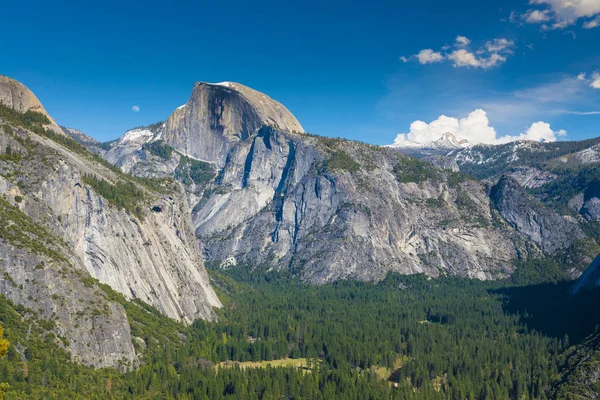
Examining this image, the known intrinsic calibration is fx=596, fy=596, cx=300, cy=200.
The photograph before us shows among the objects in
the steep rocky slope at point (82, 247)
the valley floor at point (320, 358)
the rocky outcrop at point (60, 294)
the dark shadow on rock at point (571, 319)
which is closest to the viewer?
the valley floor at point (320, 358)

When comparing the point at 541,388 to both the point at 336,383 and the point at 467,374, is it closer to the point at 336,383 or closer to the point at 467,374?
the point at 467,374

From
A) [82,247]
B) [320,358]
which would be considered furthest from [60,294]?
[320,358]

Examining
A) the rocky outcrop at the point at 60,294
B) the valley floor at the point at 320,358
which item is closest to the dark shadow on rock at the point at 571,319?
the valley floor at the point at 320,358

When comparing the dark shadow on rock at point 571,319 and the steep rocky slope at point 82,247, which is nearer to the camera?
the steep rocky slope at point 82,247

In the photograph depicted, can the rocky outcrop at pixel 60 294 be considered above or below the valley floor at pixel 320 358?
above

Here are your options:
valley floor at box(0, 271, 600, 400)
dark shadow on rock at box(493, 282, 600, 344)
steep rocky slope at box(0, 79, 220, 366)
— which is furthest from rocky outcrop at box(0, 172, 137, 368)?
dark shadow on rock at box(493, 282, 600, 344)

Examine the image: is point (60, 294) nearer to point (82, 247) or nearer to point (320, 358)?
point (82, 247)

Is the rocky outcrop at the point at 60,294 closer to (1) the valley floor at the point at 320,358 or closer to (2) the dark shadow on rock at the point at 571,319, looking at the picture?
(1) the valley floor at the point at 320,358

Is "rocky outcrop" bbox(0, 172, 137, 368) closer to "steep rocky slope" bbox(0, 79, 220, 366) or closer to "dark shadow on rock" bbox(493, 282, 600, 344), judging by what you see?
"steep rocky slope" bbox(0, 79, 220, 366)

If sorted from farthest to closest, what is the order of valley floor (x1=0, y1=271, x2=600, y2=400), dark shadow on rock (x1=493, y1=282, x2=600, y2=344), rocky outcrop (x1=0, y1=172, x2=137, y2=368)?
dark shadow on rock (x1=493, y1=282, x2=600, y2=344)
rocky outcrop (x1=0, y1=172, x2=137, y2=368)
valley floor (x1=0, y1=271, x2=600, y2=400)
